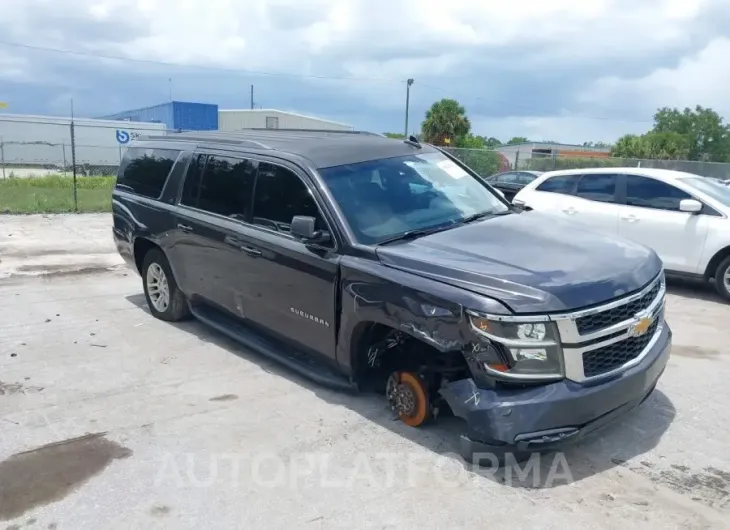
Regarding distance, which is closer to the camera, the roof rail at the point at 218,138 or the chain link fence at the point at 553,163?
the roof rail at the point at 218,138

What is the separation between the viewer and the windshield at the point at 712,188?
855cm

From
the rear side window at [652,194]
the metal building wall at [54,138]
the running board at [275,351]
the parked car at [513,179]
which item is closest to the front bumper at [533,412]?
the running board at [275,351]

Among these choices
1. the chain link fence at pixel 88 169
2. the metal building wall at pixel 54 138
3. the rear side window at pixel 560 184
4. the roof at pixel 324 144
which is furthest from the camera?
the metal building wall at pixel 54 138

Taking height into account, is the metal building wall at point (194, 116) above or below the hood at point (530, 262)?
above

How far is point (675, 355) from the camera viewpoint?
598cm

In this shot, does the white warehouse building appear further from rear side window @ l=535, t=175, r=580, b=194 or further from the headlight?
the headlight

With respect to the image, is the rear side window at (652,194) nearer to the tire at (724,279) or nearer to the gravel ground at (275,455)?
the tire at (724,279)

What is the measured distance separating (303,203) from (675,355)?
12.0 feet

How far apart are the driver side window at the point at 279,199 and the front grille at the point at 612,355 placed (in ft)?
6.56

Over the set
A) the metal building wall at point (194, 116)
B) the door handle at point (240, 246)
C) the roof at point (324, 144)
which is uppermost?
the metal building wall at point (194, 116)

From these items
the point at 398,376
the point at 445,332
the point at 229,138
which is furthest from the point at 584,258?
the point at 229,138

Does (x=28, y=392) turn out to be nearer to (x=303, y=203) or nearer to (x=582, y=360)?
(x=303, y=203)

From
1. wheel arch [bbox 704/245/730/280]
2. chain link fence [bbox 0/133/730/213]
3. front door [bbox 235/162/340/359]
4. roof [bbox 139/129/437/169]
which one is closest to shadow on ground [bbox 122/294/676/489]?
front door [bbox 235/162/340/359]

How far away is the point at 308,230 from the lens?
4457mm
